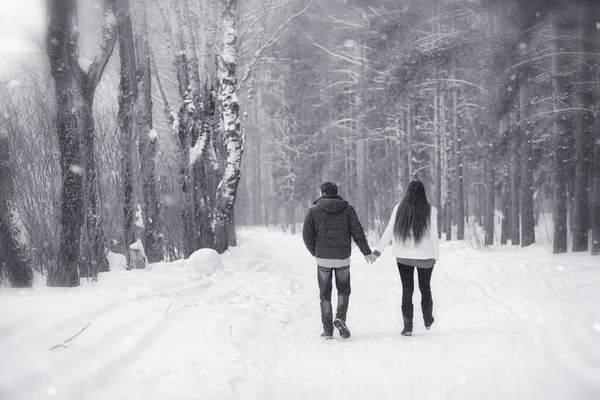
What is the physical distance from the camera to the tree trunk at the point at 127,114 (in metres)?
9.70

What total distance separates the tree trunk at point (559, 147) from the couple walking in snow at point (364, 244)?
25.8 feet

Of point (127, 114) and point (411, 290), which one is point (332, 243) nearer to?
point (411, 290)

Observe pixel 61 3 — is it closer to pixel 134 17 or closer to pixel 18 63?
pixel 18 63

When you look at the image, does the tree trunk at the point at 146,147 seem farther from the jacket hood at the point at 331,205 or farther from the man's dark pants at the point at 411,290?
the man's dark pants at the point at 411,290

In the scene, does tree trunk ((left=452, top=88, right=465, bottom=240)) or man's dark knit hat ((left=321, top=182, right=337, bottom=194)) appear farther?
tree trunk ((left=452, top=88, right=465, bottom=240))

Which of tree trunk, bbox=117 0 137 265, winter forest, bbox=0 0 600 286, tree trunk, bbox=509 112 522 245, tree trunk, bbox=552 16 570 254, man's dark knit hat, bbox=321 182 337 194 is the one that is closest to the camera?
man's dark knit hat, bbox=321 182 337 194

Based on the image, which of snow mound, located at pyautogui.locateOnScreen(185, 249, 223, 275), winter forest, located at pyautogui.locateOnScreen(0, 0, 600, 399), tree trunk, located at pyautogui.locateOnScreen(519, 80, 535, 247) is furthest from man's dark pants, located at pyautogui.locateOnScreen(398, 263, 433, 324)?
tree trunk, located at pyautogui.locateOnScreen(519, 80, 535, 247)

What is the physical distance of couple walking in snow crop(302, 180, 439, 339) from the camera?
6.09m

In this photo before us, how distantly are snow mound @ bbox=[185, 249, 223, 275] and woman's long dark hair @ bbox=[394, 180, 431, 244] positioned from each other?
473 cm

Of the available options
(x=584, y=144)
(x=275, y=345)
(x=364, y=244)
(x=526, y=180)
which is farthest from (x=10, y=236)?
(x=526, y=180)

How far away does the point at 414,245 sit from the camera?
6.06 metres

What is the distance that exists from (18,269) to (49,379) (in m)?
3.18

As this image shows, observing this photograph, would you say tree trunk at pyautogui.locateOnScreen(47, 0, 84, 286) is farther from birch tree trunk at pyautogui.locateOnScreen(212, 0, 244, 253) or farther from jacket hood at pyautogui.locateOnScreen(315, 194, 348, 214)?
birch tree trunk at pyautogui.locateOnScreen(212, 0, 244, 253)

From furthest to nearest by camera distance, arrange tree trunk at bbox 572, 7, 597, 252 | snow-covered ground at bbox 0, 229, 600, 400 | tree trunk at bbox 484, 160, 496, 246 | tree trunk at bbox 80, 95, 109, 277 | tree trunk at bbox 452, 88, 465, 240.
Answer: tree trunk at bbox 452, 88, 465, 240 → tree trunk at bbox 484, 160, 496, 246 → tree trunk at bbox 572, 7, 597, 252 → tree trunk at bbox 80, 95, 109, 277 → snow-covered ground at bbox 0, 229, 600, 400
